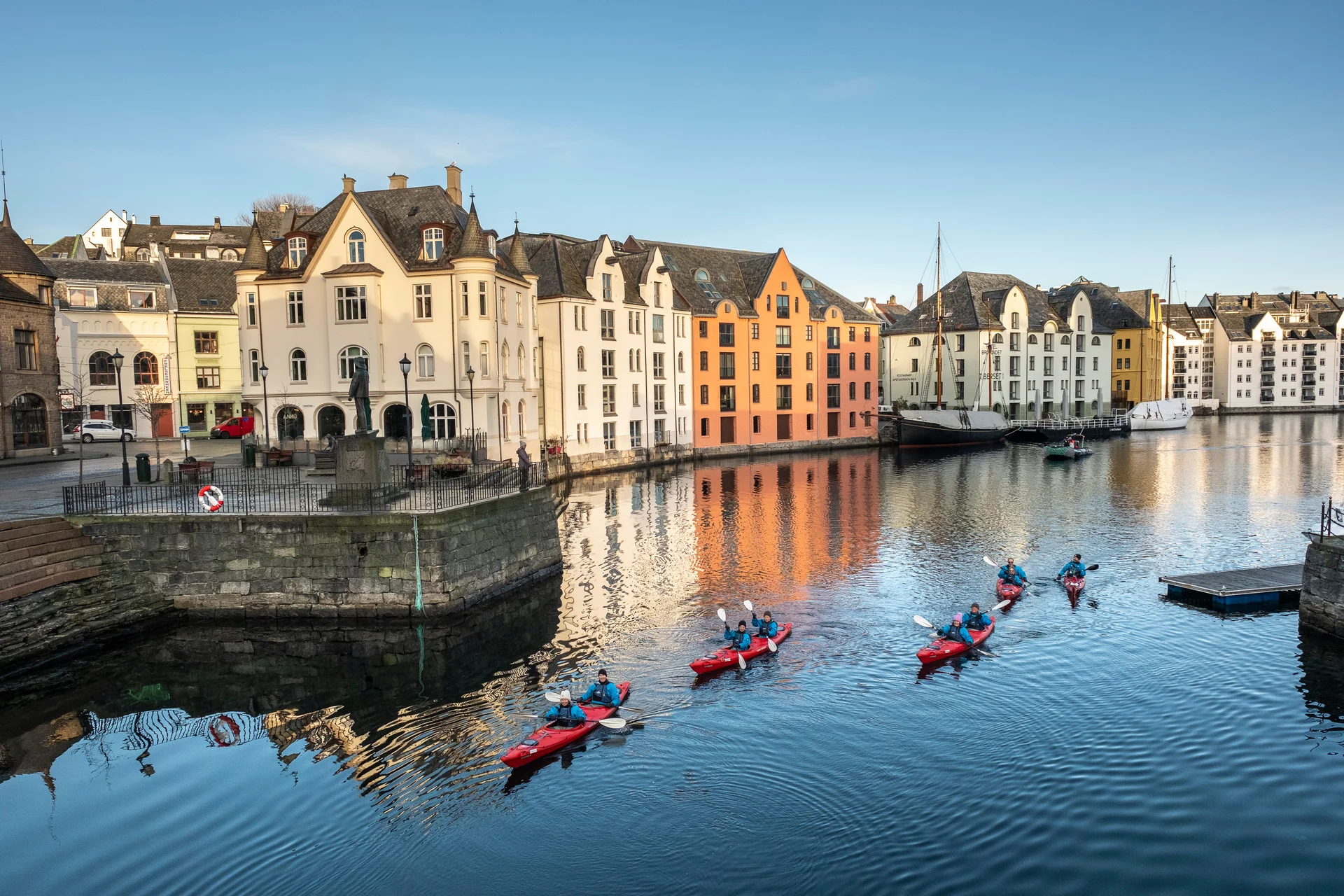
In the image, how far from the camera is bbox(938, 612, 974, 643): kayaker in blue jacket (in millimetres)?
25344

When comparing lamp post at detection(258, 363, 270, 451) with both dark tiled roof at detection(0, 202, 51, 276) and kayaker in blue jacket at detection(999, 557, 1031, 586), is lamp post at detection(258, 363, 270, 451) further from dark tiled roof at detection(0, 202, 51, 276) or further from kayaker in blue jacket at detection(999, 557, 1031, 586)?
kayaker in blue jacket at detection(999, 557, 1031, 586)

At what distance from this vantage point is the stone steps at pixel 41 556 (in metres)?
25.2

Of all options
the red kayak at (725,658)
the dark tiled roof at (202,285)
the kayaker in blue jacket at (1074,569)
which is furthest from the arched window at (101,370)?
the kayaker in blue jacket at (1074,569)

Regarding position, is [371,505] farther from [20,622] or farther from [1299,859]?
[1299,859]

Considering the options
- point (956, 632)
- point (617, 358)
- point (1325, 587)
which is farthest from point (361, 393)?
point (617, 358)

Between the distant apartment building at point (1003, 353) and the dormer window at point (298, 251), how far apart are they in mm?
71107

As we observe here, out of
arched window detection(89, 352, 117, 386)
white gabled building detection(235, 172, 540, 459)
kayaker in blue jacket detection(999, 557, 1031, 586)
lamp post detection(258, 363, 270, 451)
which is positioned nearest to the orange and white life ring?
white gabled building detection(235, 172, 540, 459)

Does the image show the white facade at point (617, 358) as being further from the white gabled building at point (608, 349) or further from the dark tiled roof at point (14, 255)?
the dark tiled roof at point (14, 255)

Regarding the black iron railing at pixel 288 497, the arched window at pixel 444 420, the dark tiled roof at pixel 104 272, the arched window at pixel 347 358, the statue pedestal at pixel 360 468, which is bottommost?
the black iron railing at pixel 288 497

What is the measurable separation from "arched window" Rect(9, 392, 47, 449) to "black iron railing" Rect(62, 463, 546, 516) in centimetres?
2056

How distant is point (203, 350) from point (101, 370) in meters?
7.07

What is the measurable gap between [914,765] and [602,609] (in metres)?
14.3

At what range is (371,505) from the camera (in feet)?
98.6

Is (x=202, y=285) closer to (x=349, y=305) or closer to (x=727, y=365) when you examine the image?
(x=349, y=305)
